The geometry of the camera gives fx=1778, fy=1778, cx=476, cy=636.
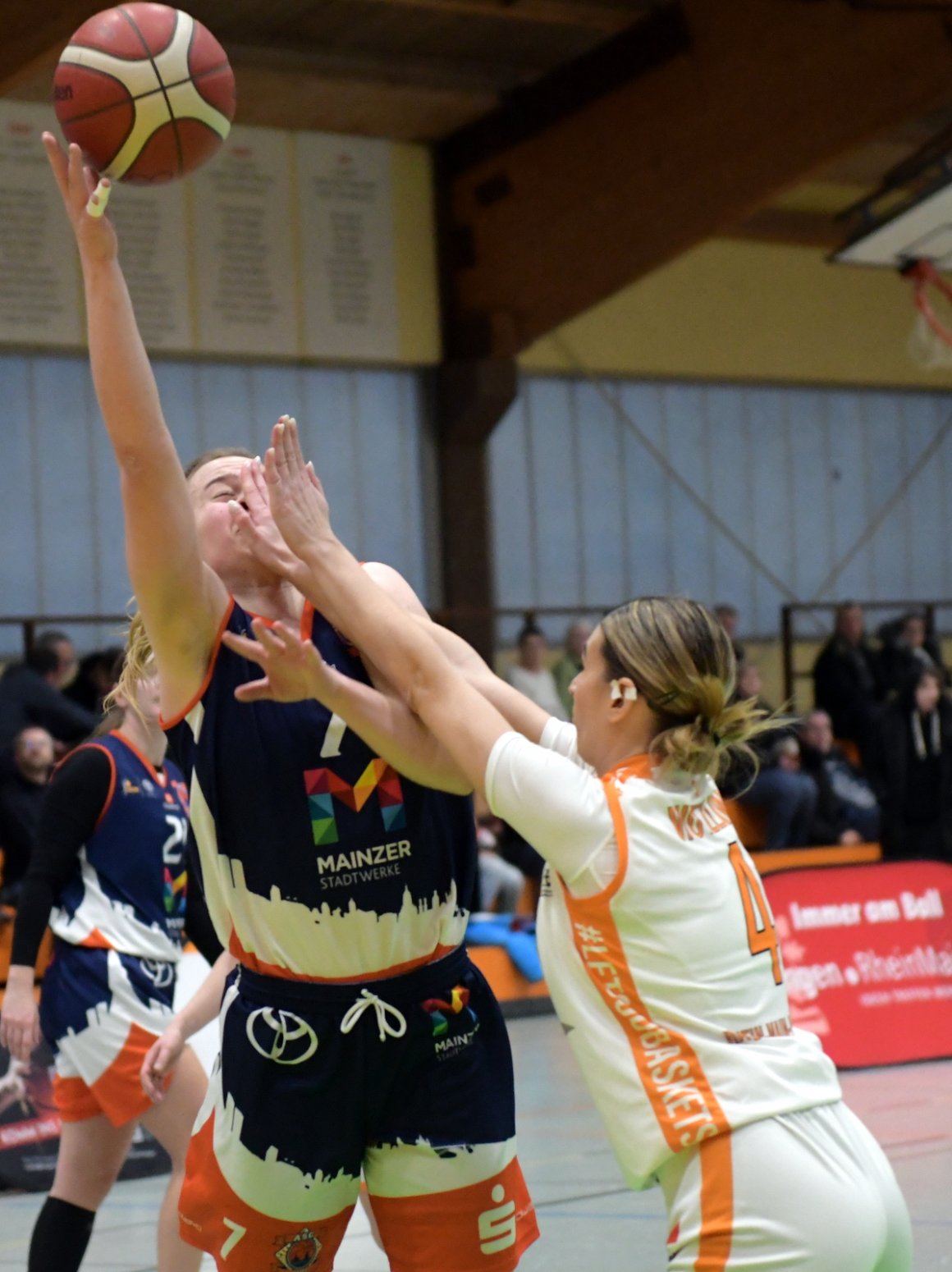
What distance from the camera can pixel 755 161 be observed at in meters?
11.7

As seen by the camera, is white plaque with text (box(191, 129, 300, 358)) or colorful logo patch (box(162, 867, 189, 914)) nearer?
colorful logo patch (box(162, 867, 189, 914))

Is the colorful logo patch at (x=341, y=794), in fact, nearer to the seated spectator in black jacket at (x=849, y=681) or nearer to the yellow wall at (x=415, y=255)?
the seated spectator in black jacket at (x=849, y=681)

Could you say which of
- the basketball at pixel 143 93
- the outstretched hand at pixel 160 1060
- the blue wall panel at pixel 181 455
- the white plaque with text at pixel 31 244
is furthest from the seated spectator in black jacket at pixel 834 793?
the basketball at pixel 143 93

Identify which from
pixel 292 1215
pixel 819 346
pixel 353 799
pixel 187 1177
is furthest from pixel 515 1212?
pixel 819 346

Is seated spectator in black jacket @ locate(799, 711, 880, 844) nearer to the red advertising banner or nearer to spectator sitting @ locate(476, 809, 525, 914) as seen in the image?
spectator sitting @ locate(476, 809, 525, 914)

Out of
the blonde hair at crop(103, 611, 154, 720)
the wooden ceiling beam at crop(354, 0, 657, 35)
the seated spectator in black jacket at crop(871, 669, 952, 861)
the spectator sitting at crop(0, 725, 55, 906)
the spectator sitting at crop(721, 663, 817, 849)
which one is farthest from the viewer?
the wooden ceiling beam at crop(354, 0, 657, 35)

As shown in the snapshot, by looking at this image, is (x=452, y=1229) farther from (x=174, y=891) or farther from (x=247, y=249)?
(x=247, y=249)

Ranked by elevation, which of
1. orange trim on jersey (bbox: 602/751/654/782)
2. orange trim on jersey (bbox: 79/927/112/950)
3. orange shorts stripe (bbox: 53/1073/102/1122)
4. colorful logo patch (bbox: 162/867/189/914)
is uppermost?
orange trim on jersey (bbox: 602/751/654/782)

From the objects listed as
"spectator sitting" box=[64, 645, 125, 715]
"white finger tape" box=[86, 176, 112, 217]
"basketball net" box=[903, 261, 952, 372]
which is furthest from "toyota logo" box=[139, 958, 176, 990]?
"basketball net" box=[903, 261, 952, 372]

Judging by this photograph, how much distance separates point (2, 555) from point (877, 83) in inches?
252

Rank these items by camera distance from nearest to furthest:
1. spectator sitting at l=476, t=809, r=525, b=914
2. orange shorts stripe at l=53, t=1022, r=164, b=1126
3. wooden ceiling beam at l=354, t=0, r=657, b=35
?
orange shorts stripe at l=53, t=1022, r=164, b=1126 < spectator sitting at l=476, t=809, r=525, b=914 < wooden ceiling beam at l=354, t=0, r=657, b=35

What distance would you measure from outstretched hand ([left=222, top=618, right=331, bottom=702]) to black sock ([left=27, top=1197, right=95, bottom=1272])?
195cm

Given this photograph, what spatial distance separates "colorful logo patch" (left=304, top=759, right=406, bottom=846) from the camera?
2594 millimetres

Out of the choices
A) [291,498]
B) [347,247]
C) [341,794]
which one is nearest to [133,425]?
[291,498]
